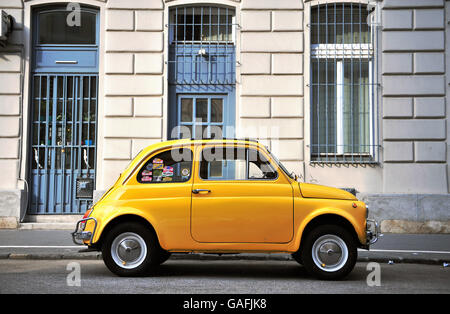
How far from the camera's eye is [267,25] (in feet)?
42.4

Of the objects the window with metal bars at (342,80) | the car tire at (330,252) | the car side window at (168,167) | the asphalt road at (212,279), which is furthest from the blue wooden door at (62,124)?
the car tire at (330,252)

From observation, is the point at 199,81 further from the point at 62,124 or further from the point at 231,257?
the point at 231,257

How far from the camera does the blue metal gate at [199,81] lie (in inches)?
514

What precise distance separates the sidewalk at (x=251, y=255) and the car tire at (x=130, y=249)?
1.78 metres

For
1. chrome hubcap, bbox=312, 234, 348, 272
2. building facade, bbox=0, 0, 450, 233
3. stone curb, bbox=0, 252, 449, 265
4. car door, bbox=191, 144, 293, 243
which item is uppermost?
building facade, bbox=0, 0, 450, 233

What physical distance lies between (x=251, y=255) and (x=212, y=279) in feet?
6.75

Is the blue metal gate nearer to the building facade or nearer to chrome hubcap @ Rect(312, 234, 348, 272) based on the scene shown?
the building facade

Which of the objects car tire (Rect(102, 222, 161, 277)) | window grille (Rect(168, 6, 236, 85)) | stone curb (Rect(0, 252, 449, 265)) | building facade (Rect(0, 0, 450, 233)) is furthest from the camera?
window grille (Rect(168, 6, 236, 85))

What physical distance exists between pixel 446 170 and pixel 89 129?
8.49 m

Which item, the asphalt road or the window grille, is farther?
the window grille

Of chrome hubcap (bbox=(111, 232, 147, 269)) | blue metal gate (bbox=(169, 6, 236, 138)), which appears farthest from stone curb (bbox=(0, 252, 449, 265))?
blue metal gate (bbox=(169, 6, 236, 138))

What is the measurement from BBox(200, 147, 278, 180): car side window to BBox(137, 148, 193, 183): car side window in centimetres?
22

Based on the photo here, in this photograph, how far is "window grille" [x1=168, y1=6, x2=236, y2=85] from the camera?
13109mm

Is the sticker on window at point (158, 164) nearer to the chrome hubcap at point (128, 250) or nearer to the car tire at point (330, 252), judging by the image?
the chrome hubcap at point (128, 250)
